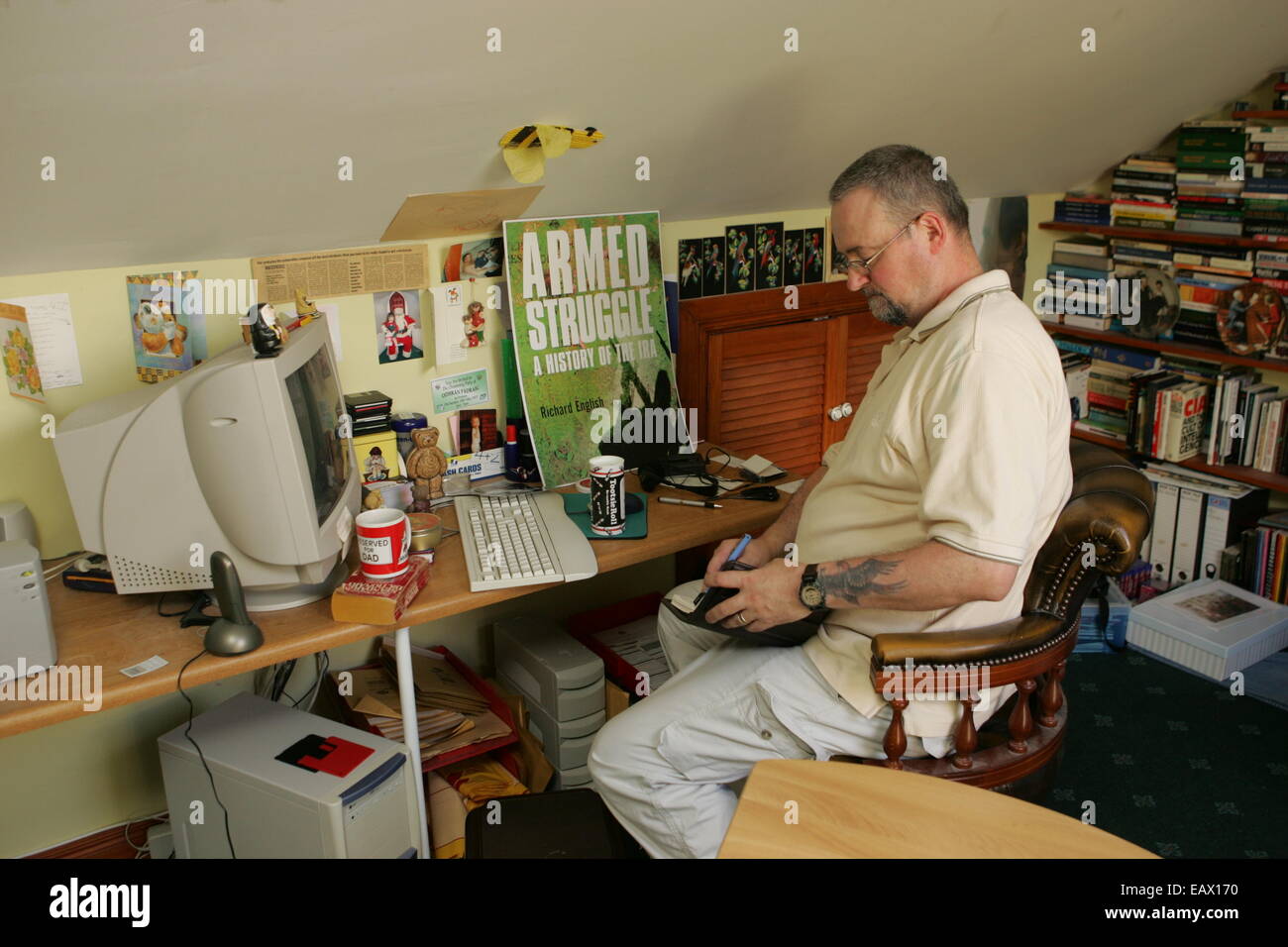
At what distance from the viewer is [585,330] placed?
8.16ft

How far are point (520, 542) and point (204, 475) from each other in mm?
607

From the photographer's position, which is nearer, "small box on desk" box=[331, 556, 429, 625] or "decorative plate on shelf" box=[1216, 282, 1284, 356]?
"small box on desk" box=[331, 556, 429, 625]

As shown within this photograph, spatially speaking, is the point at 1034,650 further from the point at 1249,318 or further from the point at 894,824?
the point at 1249,318

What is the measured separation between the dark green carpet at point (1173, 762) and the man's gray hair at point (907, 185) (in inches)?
56.8

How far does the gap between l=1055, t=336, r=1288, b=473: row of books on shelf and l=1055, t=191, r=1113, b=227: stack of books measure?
0.43 m

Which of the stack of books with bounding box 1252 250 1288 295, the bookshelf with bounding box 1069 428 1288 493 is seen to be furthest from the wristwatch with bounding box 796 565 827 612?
the stack of books with bounding box 1252 250 1288 295

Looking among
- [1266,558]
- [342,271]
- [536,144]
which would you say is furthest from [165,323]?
[1266,558]

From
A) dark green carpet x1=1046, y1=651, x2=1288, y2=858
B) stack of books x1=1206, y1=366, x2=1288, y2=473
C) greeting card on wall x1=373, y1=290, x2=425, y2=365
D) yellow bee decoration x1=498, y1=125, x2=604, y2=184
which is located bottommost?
dark green carpet x1=1046, y1=651, x2=1288, y2=858

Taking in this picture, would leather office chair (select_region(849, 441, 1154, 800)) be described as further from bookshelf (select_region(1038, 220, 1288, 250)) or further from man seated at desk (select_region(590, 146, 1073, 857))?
bookshelf (select_region(1038, 220, 1288, 250))

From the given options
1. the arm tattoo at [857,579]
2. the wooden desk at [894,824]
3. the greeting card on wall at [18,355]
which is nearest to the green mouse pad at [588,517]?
the arm tattoo at [857,579]

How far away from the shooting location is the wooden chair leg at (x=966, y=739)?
1619 millimetres

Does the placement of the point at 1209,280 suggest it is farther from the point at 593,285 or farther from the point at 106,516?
the point at 106,516

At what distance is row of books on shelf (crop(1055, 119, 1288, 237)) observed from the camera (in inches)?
119
